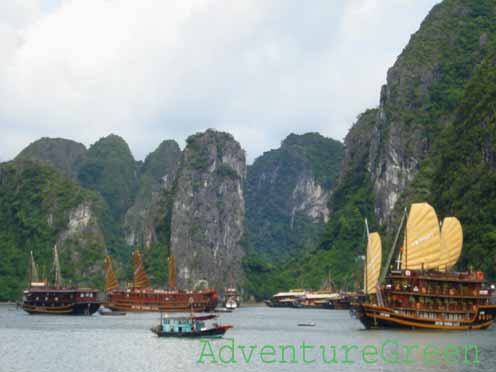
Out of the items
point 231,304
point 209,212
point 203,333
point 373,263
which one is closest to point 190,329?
point 203,333

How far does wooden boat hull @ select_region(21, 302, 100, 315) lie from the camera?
336ft

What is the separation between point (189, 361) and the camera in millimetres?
47750

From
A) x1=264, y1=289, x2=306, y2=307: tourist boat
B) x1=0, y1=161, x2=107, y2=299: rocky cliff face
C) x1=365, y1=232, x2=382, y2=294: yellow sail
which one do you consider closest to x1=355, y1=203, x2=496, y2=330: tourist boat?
x1=365, y1=232, x2=382, y2=294: yellow sail

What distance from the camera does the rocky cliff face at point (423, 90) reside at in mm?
153250

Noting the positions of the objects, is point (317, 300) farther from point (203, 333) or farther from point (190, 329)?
point (203, 333)

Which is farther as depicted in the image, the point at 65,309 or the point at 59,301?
the point at 59,301

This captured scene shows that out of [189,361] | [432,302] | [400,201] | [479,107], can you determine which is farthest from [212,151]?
[189,361]

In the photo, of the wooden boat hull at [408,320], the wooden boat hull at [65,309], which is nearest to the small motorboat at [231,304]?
the wooden boat hull at [65,309]

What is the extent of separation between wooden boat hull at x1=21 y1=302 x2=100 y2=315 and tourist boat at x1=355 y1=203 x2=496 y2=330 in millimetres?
41262

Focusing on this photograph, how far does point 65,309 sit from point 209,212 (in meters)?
79.7

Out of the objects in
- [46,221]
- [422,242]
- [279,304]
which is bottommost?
[279,304]

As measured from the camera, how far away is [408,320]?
66500mm

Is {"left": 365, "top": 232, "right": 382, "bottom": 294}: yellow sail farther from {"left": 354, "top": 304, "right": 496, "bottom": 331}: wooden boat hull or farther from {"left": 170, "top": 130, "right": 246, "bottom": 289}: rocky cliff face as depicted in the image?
{"left": 170, "top": 130, "right": 246, "bottom": 289}: rocky cliff face

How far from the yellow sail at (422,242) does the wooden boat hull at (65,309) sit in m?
44.8
